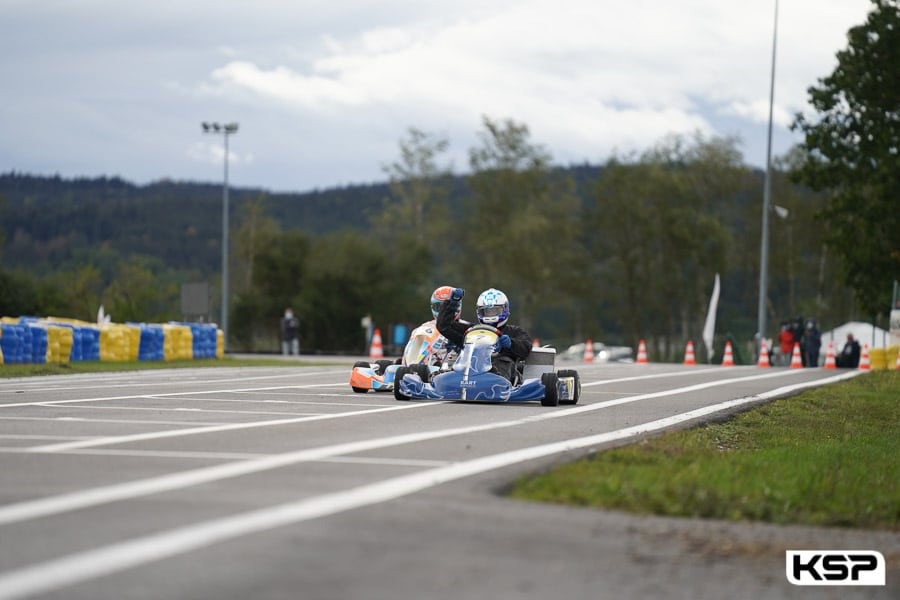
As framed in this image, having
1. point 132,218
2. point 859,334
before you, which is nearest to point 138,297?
point 859,334

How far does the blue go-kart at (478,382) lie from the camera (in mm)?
16938

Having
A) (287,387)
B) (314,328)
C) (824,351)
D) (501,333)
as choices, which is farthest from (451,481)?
(314,328)

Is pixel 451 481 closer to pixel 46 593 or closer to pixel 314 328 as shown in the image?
pixel 46 593

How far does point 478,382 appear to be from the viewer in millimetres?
16953

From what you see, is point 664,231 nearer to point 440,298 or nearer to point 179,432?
point 440,298

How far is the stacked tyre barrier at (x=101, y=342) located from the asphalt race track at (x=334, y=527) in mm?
18065

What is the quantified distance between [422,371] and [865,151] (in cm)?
3545

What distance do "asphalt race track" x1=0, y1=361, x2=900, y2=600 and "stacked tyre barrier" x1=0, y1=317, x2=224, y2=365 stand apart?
59.3ft

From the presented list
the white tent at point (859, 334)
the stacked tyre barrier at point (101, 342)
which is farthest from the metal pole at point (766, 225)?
the stacked tyre barrier at point (101, 342)

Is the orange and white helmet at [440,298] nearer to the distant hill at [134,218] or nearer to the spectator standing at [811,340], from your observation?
the spectator standing at [811,340]

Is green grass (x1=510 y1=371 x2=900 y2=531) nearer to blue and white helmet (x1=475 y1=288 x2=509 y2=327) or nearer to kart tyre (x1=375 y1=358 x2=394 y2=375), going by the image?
→ blue and white helmet (x1=475 y1=288 x2=509 y2=327)

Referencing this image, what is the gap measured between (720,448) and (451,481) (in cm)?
466

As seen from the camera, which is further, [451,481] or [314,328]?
[314,328]

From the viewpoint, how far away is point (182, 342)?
126ft
